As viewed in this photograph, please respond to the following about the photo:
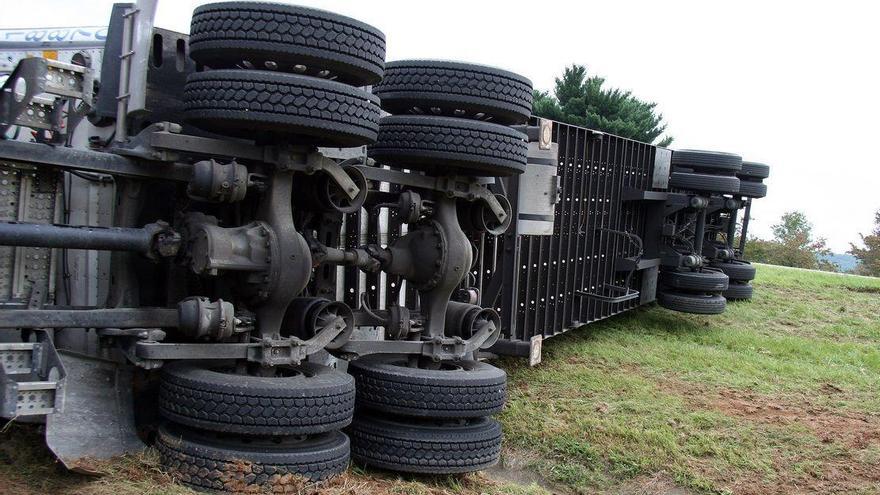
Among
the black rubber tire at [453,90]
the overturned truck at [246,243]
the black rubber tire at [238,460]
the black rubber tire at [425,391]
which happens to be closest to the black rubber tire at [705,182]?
the overturned truck at [246,243]

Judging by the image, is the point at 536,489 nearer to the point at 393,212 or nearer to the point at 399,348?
the point at 399,348

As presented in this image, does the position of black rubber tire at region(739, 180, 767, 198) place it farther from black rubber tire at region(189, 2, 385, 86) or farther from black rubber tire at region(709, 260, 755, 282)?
black rubber tire at region(189, 2, 385, 86)

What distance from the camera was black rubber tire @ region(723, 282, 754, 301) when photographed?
13.9 m

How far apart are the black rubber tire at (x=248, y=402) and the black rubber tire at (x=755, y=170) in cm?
1038

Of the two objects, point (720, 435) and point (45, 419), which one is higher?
point (45, 419)

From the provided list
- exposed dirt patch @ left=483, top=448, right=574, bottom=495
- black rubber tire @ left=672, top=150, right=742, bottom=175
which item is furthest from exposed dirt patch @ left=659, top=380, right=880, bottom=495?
black rubber tire @ left=672, top=150, right=742, bottom=175

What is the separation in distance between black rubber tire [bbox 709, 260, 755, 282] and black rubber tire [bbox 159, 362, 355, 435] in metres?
10.1

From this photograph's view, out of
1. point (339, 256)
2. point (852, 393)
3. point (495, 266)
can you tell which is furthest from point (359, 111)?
point (852, 393)

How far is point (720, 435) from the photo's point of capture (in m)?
7.29

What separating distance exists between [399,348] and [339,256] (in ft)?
2.38

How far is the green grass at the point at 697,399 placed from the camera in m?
6.71

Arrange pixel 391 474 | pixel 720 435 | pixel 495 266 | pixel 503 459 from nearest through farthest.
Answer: pixel 391 474
pixel 503 459
pixel 720 435
pixel 495 266

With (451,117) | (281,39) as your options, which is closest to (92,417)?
(281,39)

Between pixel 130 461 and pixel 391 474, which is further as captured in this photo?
pixel 391 474
